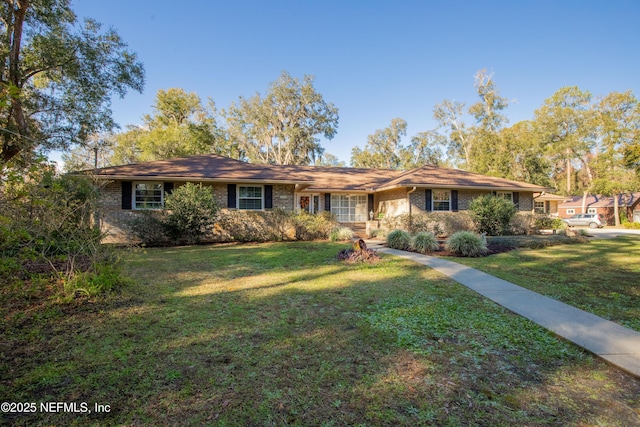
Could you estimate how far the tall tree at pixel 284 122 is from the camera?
1383 inches

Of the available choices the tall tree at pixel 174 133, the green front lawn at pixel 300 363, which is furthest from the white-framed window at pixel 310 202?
the tall tree at pixel 174 133

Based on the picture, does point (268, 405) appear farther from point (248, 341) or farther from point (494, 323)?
point (494, 323)

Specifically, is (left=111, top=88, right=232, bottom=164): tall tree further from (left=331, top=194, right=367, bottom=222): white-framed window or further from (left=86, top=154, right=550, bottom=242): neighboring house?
(left=331, top=194, right=367, bottom=222): white-framed window

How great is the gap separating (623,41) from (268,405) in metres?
24.5

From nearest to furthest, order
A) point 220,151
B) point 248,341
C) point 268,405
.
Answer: point 268,405
point 248,341
point 220,151

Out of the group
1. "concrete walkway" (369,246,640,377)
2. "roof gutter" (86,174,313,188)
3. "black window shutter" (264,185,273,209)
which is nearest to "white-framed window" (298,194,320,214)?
"roof gutter" (86,174,313,188)

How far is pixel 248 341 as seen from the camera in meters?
3.33

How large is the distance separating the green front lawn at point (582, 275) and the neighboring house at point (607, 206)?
30.2 m

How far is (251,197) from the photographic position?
49.5ft

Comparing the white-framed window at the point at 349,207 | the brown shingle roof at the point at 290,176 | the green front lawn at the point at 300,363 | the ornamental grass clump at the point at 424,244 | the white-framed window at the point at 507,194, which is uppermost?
the brown shingle roof at the point at 290,176

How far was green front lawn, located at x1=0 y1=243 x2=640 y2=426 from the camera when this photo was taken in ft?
7.13

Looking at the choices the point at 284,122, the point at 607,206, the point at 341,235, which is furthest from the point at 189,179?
the point at 607,206

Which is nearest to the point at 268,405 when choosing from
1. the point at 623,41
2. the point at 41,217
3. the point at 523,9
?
the point at 41,217

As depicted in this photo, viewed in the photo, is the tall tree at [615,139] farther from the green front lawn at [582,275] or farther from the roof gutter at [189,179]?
the roof gutter at [189,179]
